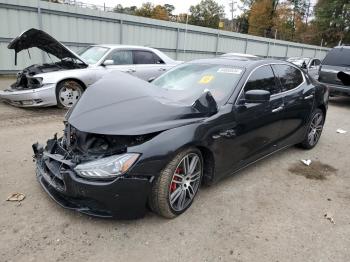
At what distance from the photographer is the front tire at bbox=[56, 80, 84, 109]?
726cm

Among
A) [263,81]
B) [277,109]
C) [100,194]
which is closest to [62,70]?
[263,81]

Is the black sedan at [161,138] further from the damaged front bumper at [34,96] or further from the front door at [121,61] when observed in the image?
the front door at [121,61]

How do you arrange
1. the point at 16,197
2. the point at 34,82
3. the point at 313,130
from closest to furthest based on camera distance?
the point at 16,197
the point at 313,130
the point at 34,82

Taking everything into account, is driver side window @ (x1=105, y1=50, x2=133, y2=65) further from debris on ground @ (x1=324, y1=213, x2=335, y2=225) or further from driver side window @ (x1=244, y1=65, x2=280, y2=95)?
debris on ground @ (x1=324, y1=213, x2=335, y2=225)

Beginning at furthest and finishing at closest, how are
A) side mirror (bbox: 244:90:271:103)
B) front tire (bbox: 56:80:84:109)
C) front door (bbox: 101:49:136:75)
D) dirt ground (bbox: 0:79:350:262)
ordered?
front door (bbox: 101:49:136:75), front tire (bbox: 56:80:84:109), side mirror (bbox: 244:90:271:103), dirt ground (bbox: 0:79:350:262)

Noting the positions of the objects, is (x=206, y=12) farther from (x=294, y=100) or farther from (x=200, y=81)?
(x=200, y=81)

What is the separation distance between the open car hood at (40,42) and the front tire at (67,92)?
62 cm

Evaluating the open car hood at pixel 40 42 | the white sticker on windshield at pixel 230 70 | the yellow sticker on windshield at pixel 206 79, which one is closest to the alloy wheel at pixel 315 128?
the white sticker on windshield at pixel 230 70

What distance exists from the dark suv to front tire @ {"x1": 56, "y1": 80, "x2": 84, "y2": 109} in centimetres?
776

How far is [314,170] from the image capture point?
4773 millimetres

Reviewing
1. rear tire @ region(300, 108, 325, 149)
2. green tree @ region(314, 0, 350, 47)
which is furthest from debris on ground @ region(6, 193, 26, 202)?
green tree @ region(314, 0, 350, 47)

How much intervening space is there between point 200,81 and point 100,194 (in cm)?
201

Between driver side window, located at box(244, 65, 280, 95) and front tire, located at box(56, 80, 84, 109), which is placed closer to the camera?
driver side window, located at box(244, 65, 280, 95)

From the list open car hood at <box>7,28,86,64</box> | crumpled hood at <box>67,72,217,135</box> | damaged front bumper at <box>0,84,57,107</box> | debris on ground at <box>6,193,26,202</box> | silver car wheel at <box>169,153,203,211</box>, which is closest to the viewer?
crumpled hood at <box>67,72,217,135</box>
